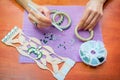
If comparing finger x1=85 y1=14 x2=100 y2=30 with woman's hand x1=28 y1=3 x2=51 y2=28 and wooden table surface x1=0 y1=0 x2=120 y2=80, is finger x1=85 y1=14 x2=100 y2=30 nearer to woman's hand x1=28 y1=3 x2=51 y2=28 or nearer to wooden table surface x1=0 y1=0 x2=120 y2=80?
wooden table surface x1=0 y1=0 x2=120 y2=80

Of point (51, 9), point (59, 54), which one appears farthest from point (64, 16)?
point (59, 54)

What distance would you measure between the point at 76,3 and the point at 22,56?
0.99 feet

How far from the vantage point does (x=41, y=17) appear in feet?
2.35

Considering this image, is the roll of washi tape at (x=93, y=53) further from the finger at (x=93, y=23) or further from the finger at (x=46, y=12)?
the finger at (x=46, y=12)

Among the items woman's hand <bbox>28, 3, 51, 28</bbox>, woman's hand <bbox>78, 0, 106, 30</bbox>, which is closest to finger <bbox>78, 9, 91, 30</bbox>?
woman's hand <bbox>78, 0, 106, 30</bbox>

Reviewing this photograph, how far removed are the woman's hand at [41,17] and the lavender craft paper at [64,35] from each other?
28mm

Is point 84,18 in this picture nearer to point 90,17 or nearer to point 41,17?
point 90,17

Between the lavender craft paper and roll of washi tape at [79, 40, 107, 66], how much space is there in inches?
0.8

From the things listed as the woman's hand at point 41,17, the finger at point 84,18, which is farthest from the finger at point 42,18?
the finger at point 84,18

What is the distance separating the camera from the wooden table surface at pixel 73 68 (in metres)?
0.66

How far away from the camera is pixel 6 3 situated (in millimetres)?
824

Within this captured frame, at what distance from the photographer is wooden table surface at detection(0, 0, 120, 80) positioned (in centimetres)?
66

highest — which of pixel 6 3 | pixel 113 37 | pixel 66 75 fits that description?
pixel 6 3

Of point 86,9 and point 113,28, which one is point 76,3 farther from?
point 113,28
